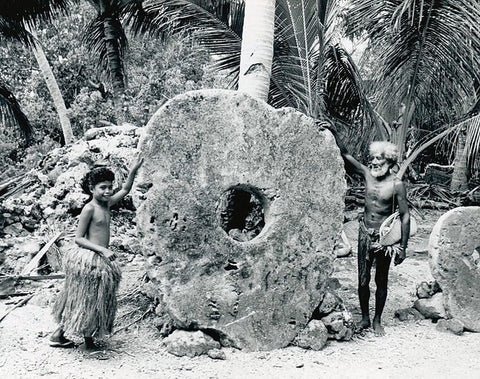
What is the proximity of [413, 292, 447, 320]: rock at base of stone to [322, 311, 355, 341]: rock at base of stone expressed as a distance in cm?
89

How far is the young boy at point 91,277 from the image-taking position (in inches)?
132

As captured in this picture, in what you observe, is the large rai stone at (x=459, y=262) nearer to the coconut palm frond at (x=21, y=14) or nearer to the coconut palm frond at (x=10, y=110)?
the coconut palm frond at (x=21, y=14)

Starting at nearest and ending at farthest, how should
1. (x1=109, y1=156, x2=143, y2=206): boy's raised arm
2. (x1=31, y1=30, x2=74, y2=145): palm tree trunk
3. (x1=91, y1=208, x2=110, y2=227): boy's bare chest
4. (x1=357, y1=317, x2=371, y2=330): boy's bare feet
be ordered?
(x1=91, y1=208, x2=110, y2=227): boy's bare chest
(x1=109, y1=156, x2=143, y2=206): boy's raised arm
(x1=357, y1=317, x2=371, y2=330): boy's bare feet
(x1=31, y1=30, x2=74, y2=145): palm tree trunk

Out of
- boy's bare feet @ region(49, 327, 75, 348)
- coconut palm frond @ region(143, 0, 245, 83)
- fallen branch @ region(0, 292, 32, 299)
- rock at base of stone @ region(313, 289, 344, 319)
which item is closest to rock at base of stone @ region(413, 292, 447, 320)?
rock at base of stone @ region(313, 289, 344, 319)

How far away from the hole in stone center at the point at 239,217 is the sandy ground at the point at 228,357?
1.05 metres

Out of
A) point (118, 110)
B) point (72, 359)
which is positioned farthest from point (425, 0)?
point (118, 110)

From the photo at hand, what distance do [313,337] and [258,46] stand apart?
2.56 meters

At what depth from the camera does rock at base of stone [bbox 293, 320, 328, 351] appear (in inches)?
151

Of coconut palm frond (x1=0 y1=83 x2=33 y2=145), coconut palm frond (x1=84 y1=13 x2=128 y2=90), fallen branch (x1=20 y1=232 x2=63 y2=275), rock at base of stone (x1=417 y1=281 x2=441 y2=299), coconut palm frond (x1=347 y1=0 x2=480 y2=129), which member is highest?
coconut palm frond (x1=84 y1=13 x2=128 y2=90)

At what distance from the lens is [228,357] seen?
11.7 ft

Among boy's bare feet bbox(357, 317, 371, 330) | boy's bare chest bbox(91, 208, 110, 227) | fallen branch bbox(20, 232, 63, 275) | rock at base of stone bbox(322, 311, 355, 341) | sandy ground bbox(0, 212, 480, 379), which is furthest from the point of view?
fallen branch bbox(20, 232, 63, 275)

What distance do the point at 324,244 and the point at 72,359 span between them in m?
2.01

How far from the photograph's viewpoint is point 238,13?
257 inches

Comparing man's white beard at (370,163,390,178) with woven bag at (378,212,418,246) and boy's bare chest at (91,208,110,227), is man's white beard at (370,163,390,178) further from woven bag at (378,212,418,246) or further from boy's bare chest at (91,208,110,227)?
boy's bare chest at (91,208,110,227)
